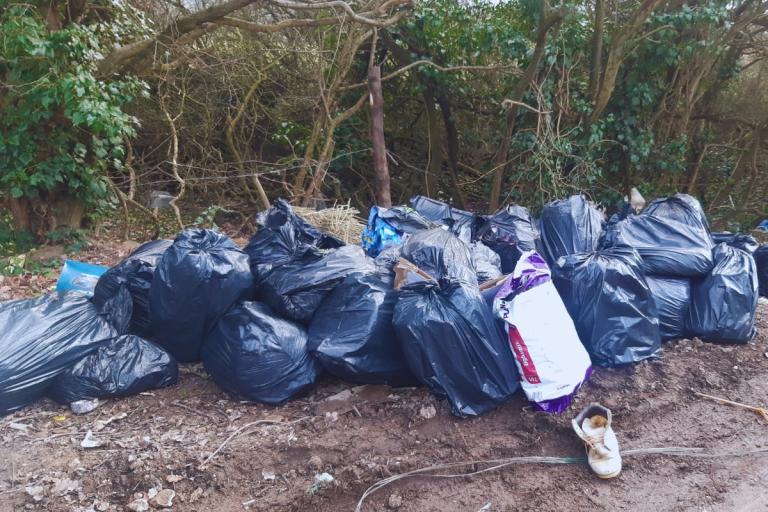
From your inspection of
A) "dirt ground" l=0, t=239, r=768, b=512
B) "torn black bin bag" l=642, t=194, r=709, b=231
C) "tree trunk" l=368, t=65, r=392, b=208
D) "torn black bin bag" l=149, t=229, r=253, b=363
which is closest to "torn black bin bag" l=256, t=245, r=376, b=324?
"torn black bin bag" l=149, t=229, r=253, b=363

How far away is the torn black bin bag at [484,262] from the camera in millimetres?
3043

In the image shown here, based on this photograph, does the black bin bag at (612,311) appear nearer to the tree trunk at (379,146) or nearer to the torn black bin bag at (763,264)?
the torn black bin bag at (763,264)

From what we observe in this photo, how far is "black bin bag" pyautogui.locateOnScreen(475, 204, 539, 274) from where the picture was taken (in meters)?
3.40

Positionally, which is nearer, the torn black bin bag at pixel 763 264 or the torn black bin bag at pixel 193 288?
the torn black bin bag at pixel 193 288

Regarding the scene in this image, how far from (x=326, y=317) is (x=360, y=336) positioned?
23cm

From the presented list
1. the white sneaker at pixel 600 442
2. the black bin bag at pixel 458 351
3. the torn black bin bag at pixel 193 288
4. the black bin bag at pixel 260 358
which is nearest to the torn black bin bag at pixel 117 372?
the torn black bin bag at pixel 193 288

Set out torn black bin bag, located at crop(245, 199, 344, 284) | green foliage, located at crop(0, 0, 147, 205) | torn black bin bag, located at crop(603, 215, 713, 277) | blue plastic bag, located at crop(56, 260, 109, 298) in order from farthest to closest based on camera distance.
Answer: green foliage, located at crop(0, 0, 147, 205) < blue plastic bag, located at crop(56, 260, 109, 298) < torn black bin bag, located at crop(603, 215, 713, 277) < torn black bin bag, located at crop(245, 199, 344, 284)

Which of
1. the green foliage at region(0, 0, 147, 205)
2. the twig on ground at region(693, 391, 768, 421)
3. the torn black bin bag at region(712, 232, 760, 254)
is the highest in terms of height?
the green foliage at region(0, 0, 147, 205)

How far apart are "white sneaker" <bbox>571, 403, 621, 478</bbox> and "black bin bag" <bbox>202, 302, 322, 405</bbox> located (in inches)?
45.2

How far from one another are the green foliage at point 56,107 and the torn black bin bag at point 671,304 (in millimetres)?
3744

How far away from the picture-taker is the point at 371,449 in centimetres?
216

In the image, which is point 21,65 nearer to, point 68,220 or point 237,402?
point 68,220

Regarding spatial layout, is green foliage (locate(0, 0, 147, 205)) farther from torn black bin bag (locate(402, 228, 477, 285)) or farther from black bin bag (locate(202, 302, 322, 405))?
torn black bin bag (locate(402, 228, 477, 285))

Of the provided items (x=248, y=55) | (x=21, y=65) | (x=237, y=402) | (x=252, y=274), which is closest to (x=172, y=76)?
(x=248, y=55)
